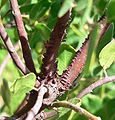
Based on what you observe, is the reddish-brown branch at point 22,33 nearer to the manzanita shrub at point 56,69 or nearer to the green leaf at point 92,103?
the manzanita shrub at point 56,69

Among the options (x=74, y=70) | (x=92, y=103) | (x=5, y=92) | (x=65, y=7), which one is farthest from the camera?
(x=92, y=103)

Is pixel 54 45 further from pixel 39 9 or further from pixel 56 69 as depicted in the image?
pixel 39 9

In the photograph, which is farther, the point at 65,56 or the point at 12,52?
the point at 65,56

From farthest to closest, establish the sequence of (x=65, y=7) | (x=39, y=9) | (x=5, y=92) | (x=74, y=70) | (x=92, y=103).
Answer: (x=92, y=103) < (x=39, y=9) < (x=74, y=70) < (x=5, y=92) < (x=65, y=7)

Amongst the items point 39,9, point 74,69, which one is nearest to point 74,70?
point 74,69

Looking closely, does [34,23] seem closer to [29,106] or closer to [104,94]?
[29,106]

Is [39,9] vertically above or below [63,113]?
above

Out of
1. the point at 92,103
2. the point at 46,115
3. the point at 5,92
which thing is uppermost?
the point at 5,92

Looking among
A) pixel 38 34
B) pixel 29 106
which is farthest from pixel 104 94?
pixel 29 106
